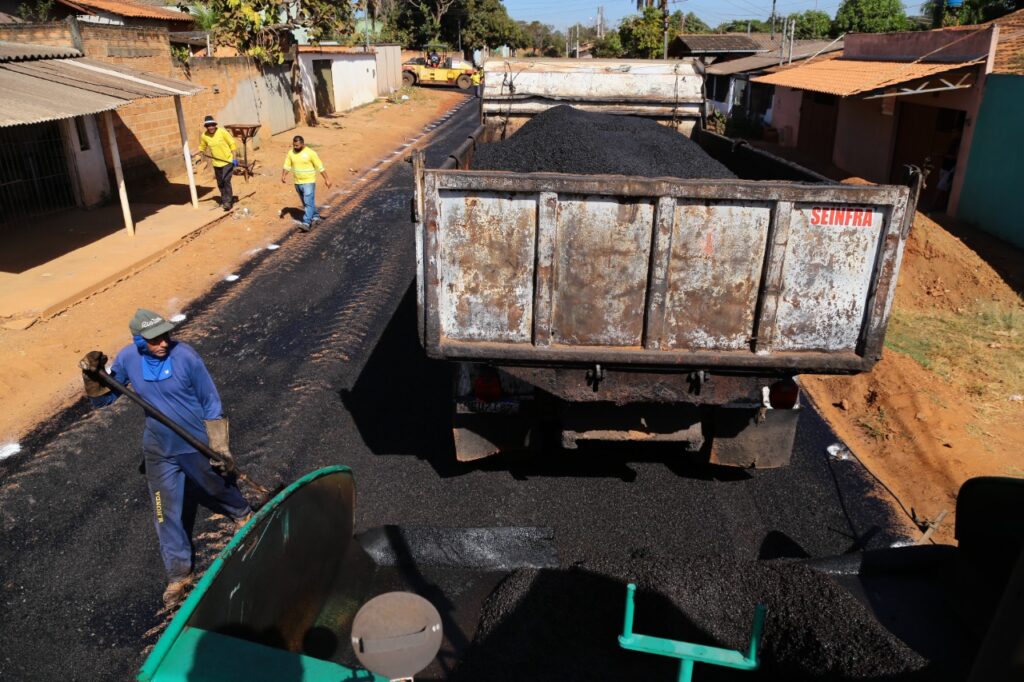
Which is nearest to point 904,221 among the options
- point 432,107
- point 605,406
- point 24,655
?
point 605,406

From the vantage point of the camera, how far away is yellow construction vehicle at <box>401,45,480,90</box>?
41.9 m

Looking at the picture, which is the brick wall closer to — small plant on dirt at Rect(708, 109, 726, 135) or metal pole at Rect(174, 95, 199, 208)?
metal pole at Rect(174, 95, 199, 208)

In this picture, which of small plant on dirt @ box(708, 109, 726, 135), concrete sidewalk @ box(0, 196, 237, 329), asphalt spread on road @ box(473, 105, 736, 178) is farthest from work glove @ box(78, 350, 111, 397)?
small plant on dirt @ box(708, 109, 726, 135)

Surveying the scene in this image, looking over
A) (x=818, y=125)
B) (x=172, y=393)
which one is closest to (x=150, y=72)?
(x=172, y=393)

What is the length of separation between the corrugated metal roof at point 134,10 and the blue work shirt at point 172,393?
22.5 meters

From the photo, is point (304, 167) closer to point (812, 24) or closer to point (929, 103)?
point (929, 103)

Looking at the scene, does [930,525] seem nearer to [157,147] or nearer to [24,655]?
[24,655]

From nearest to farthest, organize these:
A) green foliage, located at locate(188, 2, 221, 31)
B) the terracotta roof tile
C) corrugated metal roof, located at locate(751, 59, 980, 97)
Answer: the terracotta roof tile, corrugated metal roof, located at locate(751, 59, 980, 97), green foliage, located at locate(188, 2, 221, 31)

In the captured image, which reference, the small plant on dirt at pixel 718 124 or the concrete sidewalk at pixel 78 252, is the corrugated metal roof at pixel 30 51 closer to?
the concrete sidewalk at pixel 78 252

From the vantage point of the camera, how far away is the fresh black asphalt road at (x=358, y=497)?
4066 mm

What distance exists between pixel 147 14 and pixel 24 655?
25.8m

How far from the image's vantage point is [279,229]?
1230cm

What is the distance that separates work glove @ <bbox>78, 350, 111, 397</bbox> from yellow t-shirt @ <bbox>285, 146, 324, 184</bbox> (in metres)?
7.86

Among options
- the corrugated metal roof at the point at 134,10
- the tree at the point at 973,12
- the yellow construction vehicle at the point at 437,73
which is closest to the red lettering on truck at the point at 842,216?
the corrugated metal roof at the point at 134,10
